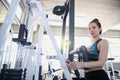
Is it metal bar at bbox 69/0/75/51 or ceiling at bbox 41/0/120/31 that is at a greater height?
ceiling at bbox 41/0/120/31

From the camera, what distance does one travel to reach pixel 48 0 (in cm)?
434

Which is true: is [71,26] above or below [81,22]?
below

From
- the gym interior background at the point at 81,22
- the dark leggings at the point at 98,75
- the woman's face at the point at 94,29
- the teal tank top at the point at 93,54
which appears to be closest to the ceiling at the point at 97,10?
the gym interior background at the point at 81,22

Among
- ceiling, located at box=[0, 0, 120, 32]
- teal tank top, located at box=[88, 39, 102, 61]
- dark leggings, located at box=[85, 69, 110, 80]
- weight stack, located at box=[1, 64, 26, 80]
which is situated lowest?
weight stack, located at box=[1, 64, 26, 80]

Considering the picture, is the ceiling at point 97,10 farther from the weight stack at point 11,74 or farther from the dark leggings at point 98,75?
the dark leggings at point 98,75

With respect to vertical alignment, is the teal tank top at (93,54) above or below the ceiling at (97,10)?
below

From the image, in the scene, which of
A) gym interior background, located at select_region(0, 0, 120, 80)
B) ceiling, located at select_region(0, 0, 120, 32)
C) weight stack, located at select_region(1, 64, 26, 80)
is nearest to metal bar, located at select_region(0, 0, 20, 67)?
weight stack, located at select_region(1, 64, 26, 80)

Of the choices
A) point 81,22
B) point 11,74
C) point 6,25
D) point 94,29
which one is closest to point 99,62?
point 94,29

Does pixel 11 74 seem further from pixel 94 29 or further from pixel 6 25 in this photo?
pixel 94 29

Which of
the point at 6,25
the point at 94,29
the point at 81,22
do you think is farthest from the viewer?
the point at 81,22

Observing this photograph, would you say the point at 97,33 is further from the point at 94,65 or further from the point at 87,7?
the point at 87,7

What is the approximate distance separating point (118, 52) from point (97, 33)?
19.9 ft

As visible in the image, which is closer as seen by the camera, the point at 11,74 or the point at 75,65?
the point at 75,65

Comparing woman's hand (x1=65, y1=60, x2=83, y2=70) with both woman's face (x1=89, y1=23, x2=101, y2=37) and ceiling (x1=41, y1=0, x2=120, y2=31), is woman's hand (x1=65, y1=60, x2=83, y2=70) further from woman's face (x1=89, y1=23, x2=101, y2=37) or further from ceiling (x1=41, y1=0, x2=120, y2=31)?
ceiling (x1=41, y1=0, x2=120, y2=31)
